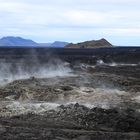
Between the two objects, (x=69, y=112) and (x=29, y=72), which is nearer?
(x=69, y=112)

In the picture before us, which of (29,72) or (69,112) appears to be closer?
(69,112)

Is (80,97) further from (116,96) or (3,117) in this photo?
(3,117)

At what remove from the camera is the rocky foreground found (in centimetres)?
1418

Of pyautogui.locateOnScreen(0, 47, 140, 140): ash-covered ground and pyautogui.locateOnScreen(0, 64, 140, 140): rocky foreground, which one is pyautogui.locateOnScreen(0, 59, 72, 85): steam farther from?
pyautogui.locateOnScreen(0, 47, 140, 140): ash-covered ground

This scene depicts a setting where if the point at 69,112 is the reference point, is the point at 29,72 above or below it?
below

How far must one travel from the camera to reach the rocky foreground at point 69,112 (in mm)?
14180

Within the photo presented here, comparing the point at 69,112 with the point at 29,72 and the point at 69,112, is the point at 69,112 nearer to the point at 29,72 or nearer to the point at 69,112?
the point at 69,112

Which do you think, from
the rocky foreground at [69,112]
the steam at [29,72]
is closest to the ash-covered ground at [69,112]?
the rocky foreground at [69,112]

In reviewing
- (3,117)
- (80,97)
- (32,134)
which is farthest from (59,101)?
(32,134)

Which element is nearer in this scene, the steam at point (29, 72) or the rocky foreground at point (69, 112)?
the rocky foreground at point (69, 112)

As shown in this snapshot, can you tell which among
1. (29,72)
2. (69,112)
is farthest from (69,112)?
(29,72)

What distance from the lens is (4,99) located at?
21.4 m

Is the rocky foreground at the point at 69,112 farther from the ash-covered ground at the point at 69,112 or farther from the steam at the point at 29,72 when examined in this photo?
the steam at the point at 29,72

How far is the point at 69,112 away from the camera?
17438mm
